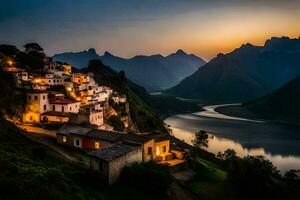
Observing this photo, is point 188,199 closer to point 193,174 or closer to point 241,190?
point 193,174

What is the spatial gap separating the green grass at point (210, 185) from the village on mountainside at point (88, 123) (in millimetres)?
3147

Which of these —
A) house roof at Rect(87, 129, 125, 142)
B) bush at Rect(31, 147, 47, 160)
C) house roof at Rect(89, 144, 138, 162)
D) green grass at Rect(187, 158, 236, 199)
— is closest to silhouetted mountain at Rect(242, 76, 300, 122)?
green grass at Rect(187, 158, 236, 199)

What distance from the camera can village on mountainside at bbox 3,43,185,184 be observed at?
91.9 ft

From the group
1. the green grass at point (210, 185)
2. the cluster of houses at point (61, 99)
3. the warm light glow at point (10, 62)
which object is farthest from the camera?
the warm light glow at point (10, 62)

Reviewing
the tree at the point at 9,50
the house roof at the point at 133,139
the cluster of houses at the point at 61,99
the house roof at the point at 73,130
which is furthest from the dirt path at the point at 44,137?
the tree at the point at 9,50

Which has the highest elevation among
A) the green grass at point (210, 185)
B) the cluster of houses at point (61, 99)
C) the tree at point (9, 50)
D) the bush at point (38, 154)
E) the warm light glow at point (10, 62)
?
the tree at point (9, 50)

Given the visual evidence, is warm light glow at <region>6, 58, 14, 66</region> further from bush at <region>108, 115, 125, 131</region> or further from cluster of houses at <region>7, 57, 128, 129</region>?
bush at <region>108, 115, 125, 131</region>

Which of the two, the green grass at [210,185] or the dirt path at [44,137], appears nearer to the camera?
the green grass at [210,185]

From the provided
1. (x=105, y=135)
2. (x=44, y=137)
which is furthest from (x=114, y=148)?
(x=44, y=137)

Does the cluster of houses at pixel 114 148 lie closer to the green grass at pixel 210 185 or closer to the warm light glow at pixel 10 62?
the green grass at pixel 210 185

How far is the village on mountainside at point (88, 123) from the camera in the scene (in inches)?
1103

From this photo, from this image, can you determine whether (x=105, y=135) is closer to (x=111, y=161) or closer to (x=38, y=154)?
(x=38, y=154)

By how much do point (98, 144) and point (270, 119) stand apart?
484 ft

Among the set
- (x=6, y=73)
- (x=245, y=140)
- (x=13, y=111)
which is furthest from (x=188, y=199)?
(x=245, y=140)
